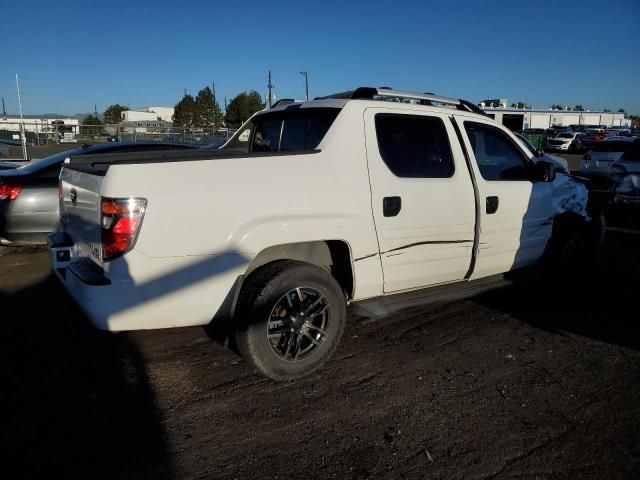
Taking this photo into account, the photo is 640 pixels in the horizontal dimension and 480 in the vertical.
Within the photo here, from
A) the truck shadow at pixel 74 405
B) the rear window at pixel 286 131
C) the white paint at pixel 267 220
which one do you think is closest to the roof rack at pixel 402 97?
the white paint at pixel 267 220

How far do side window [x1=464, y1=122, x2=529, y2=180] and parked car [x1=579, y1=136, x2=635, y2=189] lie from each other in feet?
35.2

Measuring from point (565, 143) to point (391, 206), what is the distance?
3631cm

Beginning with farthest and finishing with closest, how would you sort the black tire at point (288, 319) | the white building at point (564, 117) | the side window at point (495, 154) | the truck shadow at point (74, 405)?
the white building at point (564, 117)
the side window at point (495, 154)
the black tire at point (288, 319)
the truck shadow at point (74, 405)

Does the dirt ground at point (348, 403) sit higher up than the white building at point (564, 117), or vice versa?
the white building at point (564, 117)

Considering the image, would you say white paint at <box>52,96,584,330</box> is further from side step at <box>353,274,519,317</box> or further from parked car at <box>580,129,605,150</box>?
parked car at <box>580,129,605,150</box>

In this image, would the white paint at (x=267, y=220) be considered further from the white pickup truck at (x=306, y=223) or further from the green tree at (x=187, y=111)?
the green tree at (x=187, y=111)

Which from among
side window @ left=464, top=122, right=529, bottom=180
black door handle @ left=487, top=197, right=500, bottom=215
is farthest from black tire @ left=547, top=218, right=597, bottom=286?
black door handle @ left=487, top=197, right=500, bottom=215

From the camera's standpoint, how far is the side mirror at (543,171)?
4.48 metres

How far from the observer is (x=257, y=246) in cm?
309

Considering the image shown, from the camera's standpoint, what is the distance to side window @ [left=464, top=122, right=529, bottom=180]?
4316 millimetres

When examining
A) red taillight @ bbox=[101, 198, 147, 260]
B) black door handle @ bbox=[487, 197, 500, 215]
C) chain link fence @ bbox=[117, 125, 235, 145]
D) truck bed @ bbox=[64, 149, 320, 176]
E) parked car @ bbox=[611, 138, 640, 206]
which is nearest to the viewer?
red taillight @ bbox=[101, 198, 147, 260]

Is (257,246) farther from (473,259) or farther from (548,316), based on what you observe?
(548,316)

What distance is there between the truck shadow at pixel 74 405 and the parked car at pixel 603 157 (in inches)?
540

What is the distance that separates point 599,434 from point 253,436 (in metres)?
1.95
